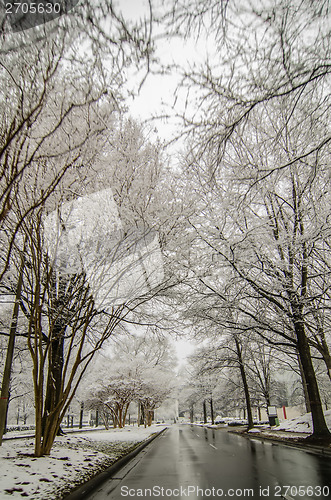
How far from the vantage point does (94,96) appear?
14.9 feet

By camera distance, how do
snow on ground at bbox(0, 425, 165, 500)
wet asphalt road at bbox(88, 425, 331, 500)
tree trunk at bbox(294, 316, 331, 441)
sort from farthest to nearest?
tree trunk at bbox(294, 316, 331, 441) → wet asphalt road at bbox(88, 425, 331, 500) → snow on ground at bbox(0, 425, 165, 500)

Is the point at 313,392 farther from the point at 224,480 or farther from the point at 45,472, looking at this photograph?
the point at 45,472

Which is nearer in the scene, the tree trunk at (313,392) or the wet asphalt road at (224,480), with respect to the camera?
the wet asphalt road at (224,480)

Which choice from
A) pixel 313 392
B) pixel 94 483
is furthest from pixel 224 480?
pixel 313 392

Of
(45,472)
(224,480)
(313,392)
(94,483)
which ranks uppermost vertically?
(313,392)

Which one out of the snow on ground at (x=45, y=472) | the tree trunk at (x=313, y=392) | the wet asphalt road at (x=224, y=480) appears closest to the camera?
the snow on ground at (x=45, y=472)

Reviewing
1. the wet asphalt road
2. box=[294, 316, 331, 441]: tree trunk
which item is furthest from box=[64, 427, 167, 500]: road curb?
box=[294, 316, 331, 441]: tree trunk

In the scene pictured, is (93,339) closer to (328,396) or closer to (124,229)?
(124,229)

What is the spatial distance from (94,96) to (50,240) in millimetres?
4326

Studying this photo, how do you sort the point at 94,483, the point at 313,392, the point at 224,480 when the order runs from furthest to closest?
the point at 313,392 → the point at 224,480 → the point at 94,483

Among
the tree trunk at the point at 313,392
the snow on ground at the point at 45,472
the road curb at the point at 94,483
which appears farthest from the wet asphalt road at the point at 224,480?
the tree trunk at the point at 313,392

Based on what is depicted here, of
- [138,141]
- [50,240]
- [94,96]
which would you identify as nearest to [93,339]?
[50,240]

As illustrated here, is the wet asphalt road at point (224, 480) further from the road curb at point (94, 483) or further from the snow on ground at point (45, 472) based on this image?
the snow on ground at point (45, 472)

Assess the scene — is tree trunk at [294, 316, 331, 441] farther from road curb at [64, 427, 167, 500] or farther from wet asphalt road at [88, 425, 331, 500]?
road curb at [64, 427, 167, 500]
